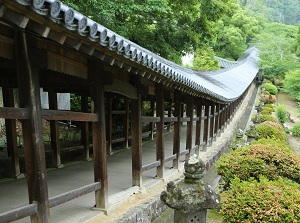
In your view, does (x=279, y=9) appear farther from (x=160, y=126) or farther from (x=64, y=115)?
(x=64, y=115)

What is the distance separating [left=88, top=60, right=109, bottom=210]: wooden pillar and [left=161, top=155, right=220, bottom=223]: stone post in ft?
6.60

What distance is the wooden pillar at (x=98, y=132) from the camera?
4.81 metres

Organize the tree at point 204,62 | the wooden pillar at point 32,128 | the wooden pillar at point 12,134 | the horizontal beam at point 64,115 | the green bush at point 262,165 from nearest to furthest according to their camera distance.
Answer: 1. the wooden pillar at point 32,128
2. the horizontal beam at point 64,115
3. the green bush at point 262,165
4. the wooden pillar at point 12,134
5. the tree at point 204,62

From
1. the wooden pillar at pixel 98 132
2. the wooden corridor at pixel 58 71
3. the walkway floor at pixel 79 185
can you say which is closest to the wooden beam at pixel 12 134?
the walkway floor at pixel 79 185

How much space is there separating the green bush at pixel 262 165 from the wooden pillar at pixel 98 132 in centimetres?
312

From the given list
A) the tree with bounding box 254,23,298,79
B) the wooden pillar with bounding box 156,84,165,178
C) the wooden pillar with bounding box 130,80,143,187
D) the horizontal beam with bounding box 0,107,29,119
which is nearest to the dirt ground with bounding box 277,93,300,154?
the tree with bounding box 254,23,298,79

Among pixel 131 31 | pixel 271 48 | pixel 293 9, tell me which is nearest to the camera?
pixel 131 31

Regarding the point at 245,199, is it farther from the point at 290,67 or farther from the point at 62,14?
the point at 290,67

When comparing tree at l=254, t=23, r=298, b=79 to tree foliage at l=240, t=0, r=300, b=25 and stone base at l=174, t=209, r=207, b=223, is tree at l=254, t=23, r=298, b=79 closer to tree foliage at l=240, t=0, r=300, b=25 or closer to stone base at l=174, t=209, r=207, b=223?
stone base at l=174, t=209, r=207, b=223

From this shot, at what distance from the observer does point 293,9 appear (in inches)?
3334

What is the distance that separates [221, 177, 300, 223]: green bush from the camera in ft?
14.1

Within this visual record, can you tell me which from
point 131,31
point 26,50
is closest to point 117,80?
point 26,50

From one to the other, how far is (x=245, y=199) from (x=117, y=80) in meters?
3.10

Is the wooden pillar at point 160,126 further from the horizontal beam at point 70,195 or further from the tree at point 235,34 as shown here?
the tree at point 235,34
